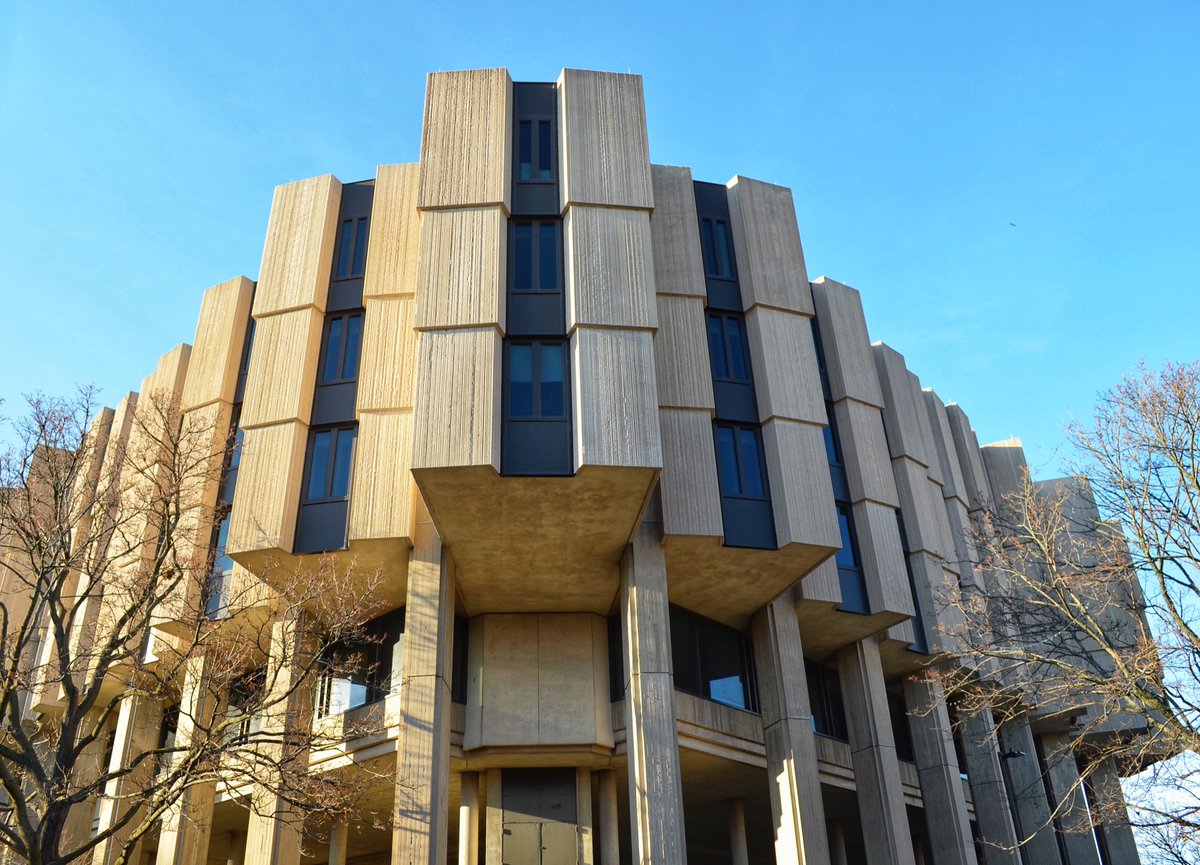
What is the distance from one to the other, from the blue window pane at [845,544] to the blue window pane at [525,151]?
13.1m

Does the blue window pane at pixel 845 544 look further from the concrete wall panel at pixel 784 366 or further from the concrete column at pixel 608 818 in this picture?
the concrete column at pixel 608 818

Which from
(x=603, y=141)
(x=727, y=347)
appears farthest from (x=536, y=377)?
(x=727, y=347)

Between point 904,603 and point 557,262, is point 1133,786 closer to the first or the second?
point 904,603

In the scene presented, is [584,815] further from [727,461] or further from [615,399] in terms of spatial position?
[615,399]

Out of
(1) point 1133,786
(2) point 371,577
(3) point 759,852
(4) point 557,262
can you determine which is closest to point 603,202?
(4) point 557,262

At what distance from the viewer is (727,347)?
26.6 metres

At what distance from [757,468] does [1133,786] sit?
11.4m

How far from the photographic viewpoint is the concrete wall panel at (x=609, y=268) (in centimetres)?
2186

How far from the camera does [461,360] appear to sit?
2122 centimetres

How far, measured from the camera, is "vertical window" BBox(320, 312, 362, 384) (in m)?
25.5

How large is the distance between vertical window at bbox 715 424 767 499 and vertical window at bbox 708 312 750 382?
1.62 metres

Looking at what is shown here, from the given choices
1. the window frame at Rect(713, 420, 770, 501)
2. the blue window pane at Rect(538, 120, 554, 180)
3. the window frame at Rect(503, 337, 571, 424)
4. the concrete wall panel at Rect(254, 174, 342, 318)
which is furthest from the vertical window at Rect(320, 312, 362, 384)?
the window frame at Rect(713, 420, 770, 501)

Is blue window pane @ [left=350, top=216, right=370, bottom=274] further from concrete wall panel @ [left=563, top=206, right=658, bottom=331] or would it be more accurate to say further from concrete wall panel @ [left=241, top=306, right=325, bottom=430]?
concrete wall panel @ [left=563, top=206, right=658, bottom=331]

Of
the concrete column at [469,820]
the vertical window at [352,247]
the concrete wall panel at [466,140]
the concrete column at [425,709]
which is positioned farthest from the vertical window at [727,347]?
the concrete column at [469,820]
